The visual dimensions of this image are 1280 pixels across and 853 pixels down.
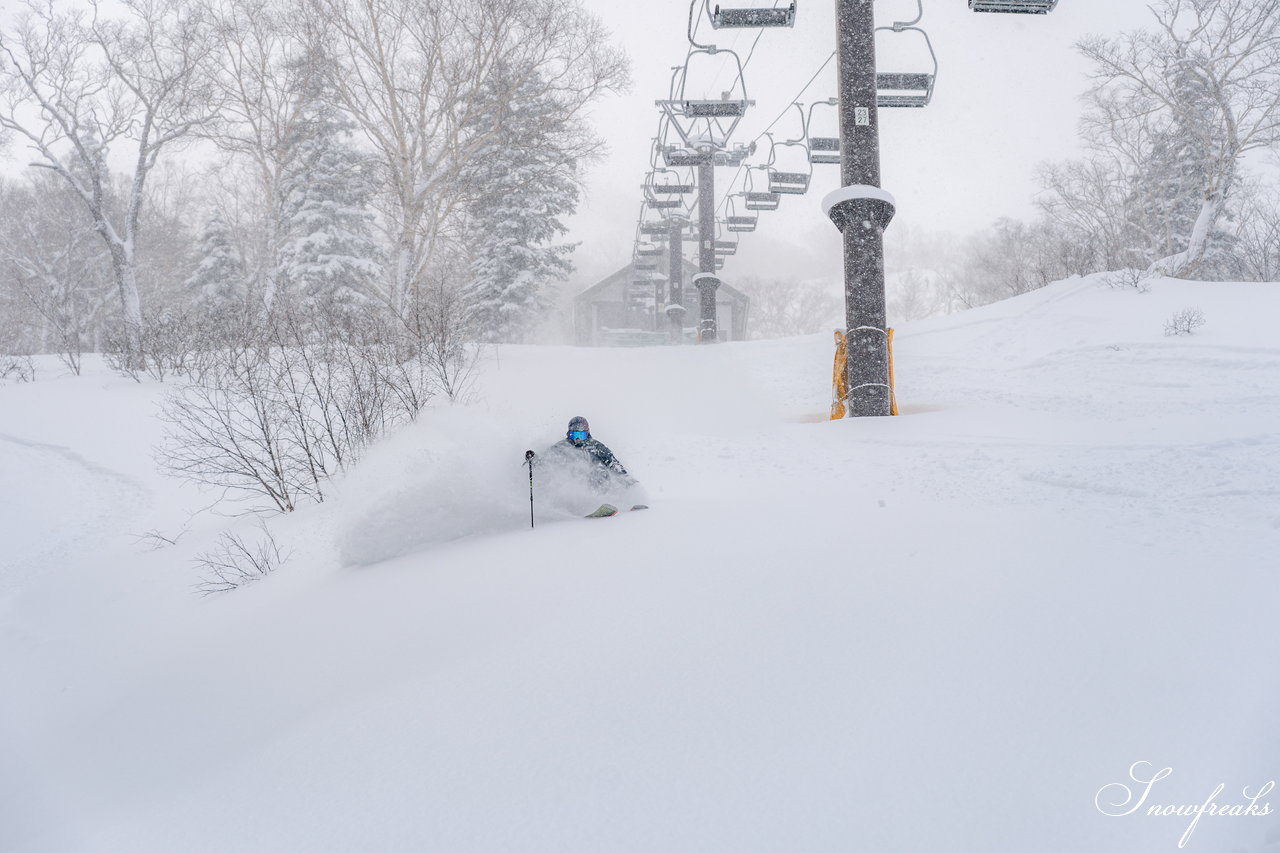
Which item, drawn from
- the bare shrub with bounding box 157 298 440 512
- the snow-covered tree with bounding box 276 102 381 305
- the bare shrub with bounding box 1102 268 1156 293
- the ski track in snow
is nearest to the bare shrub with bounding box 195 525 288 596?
the bare shrub with bounding box 157 298 440 512

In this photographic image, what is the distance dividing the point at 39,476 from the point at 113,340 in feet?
23.4

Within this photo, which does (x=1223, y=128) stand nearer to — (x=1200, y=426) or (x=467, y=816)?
(x=1200, y=426)

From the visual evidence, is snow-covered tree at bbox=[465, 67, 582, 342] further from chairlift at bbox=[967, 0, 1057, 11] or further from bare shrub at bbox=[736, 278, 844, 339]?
bare shrub at bbox=[736, 278, 844, 339]

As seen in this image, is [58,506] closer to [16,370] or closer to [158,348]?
[158,348]

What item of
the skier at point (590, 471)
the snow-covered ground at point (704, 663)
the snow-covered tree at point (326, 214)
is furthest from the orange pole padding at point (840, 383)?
the snow-covered tree at point (326, 214)

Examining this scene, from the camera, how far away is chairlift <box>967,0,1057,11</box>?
19.9 feet

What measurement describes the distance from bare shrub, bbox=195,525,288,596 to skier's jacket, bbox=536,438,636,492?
7.86 ft

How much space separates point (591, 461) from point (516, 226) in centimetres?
1867

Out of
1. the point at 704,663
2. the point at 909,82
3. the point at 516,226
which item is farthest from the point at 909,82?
the point at 516,226

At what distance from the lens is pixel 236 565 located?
5117 mm

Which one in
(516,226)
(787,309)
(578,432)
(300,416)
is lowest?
(578,432)

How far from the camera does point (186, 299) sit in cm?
2988

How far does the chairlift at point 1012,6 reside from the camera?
239 inches

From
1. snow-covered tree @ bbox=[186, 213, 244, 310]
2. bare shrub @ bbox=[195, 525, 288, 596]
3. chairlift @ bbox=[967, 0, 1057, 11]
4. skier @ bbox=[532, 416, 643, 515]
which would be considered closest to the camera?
skier @ bbox=[532, 416, 643, 515]
